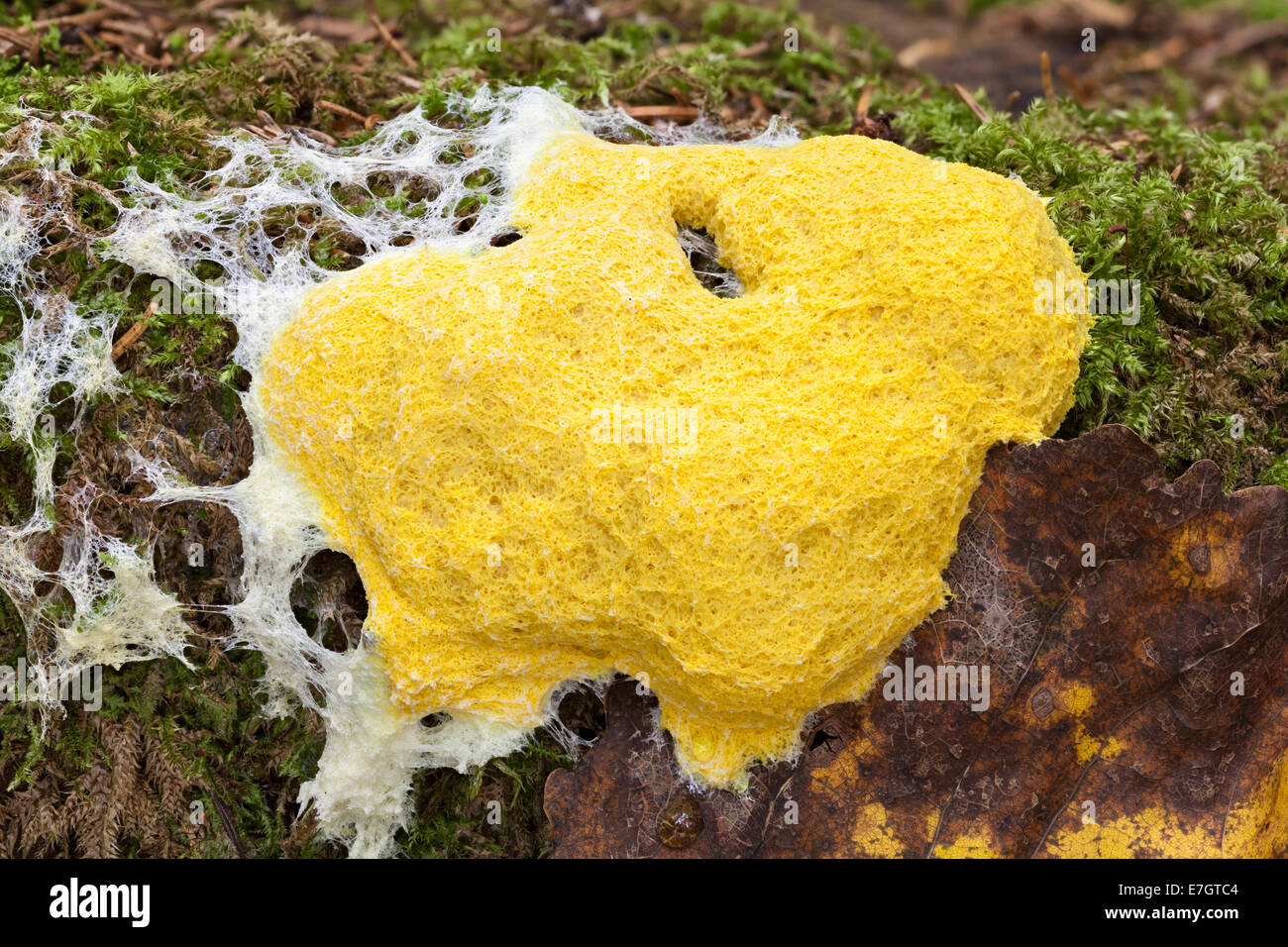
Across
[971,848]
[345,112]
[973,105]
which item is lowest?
[971,848]

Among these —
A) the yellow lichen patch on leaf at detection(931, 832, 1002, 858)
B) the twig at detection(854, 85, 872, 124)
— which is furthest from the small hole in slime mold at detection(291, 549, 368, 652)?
the twig at detection(854, 85, 872, 124)

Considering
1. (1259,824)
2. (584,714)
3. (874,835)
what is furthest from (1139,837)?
(584,714)

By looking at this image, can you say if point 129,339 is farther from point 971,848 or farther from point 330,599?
point 971,848

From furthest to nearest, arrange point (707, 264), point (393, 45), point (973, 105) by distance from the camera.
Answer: point (393, 45) < point (973, 105) < point (707, 264)

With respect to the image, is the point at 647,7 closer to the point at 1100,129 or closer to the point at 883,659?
the point at 1100,129

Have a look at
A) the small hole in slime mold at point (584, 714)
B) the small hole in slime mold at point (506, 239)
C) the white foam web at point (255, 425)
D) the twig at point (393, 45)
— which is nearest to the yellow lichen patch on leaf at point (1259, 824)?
the small hole in slime mold at point (584, 714)

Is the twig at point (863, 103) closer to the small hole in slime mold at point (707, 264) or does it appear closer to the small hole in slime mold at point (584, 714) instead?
the small hole in slime mold at point (707, 264)
